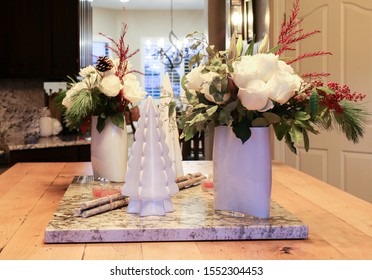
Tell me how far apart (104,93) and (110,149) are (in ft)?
0.67

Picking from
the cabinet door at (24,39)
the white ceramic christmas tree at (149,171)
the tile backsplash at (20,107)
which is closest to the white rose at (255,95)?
the white ceramic christmas tree at (149,171)

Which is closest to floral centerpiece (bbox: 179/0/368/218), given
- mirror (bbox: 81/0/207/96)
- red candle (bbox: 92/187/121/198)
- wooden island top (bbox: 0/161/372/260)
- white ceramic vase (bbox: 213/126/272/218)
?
white ceramic vase (bbox: 213/126/272/218)

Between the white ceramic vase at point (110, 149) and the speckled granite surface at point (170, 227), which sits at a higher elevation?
the white ceramic vase at point (110, 149)

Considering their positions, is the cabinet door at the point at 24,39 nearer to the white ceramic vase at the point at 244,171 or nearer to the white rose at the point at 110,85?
the white rose at the point at 110,85

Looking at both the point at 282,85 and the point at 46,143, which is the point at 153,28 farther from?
the point at 282,85

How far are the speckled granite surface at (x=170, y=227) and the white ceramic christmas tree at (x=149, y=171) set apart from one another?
0.14 feet

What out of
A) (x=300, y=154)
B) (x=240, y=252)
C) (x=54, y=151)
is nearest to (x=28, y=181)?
(x=240, y=252)

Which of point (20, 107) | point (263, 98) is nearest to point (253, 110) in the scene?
point (263, 98)

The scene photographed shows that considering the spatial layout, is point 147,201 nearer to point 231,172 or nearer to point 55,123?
point 231,172

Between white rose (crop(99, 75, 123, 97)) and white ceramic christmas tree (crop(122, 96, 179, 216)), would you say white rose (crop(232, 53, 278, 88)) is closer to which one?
white ceramic christmas tree (crop(122, 96, 179, 216))

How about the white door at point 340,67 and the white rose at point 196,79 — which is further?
the white door at point 340,67

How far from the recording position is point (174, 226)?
3.75 feet

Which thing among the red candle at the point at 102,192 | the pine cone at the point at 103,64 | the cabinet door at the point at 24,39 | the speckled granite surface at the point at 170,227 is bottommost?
the speckled granite surface at the point at 170,227

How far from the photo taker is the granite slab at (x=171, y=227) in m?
1.11
